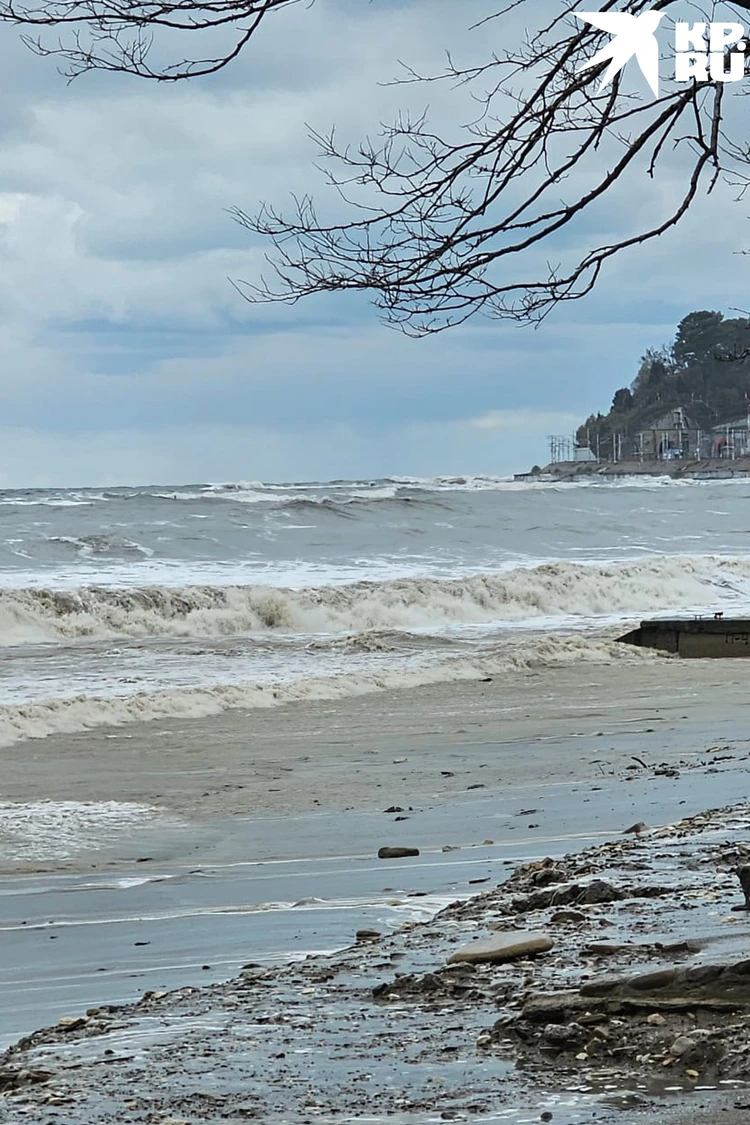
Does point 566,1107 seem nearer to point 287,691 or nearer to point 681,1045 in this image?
point 681,1045

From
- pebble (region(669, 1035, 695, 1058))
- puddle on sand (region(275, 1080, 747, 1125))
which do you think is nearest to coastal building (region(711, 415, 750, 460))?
pebble (region(669, 1035, 695, 1058))

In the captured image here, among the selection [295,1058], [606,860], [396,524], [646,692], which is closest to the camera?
[295,1058]

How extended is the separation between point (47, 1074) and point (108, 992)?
1020mm

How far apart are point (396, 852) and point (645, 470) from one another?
5493 inches

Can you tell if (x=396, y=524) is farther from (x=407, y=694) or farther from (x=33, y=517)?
(x=407, y=694)

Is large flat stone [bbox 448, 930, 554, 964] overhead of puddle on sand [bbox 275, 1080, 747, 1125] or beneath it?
beneath

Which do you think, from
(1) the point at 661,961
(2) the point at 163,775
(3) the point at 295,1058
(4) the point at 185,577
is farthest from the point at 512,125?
(4) the point at 185,577

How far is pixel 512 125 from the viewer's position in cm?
481

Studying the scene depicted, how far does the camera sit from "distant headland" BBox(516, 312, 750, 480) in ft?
446

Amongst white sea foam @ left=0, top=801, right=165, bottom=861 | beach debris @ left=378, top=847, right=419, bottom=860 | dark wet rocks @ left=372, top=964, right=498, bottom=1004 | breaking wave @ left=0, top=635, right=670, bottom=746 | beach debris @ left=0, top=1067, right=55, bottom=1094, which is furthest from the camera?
breaking wave @ left=0, top=635, right=670, bottom=746

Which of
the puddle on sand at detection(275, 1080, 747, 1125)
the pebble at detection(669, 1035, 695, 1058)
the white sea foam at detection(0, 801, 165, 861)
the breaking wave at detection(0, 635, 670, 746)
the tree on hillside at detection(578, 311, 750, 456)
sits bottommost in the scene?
the breaking wave at detection(0, 635, 670, 746)

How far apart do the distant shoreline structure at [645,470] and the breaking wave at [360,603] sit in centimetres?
9535

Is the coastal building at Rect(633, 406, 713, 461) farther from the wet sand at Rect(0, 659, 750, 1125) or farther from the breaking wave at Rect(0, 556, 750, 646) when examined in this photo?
the wet sand at Rect(0, 659, 750, 1125)

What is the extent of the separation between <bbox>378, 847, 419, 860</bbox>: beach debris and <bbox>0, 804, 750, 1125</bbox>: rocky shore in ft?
5.57
